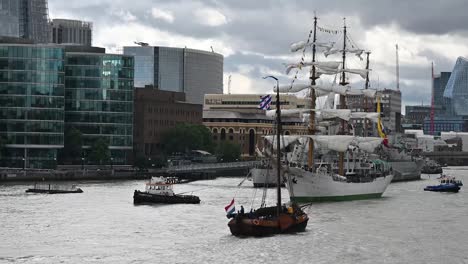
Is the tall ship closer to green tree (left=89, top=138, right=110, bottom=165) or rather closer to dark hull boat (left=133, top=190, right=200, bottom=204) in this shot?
dark hull boat (left=133, top=190, right=200, bottom=204)

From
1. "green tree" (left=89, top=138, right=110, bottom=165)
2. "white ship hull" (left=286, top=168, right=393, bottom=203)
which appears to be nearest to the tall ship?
"white ship hull" (left=286, top=168, right=393, bottom=203)

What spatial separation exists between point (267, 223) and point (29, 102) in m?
105

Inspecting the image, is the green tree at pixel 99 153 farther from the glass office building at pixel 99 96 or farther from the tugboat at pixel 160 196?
the tugboat at pixel 160 196

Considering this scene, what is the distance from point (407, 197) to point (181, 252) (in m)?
70.3

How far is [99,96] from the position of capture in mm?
188500

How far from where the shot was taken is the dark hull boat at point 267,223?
78562 mm

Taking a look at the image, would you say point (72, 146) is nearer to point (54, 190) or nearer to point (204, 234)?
point (54, 190)

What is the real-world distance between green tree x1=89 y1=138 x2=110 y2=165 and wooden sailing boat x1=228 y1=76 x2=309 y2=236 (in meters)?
102

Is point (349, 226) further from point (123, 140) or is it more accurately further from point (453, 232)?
point (123, 140)

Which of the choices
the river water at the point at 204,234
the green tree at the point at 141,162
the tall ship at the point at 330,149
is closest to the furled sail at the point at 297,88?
the tall ship at the point at 330,149

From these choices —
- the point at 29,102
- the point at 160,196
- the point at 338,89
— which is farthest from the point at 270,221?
the point at 29,102

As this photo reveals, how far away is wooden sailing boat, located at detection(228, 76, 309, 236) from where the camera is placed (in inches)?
3095

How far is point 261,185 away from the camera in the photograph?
16188 cm

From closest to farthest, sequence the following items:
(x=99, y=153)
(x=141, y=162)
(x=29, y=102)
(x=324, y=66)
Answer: (x=324, y=66) → (x=29, y=102) → (x=99, y=153) → (x=141, y=162)
